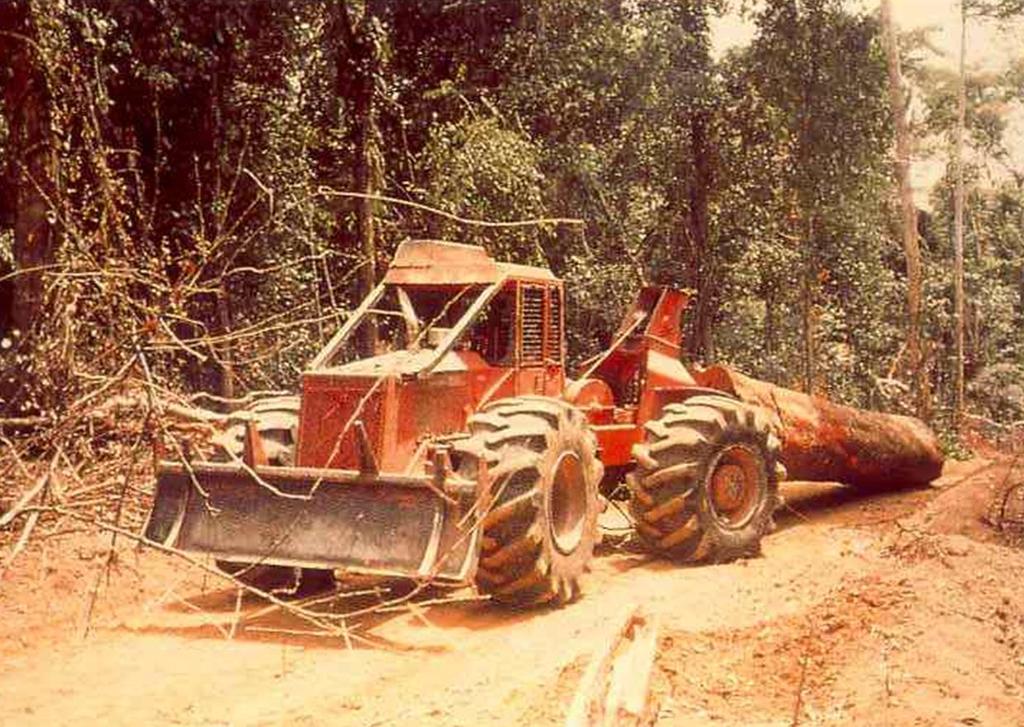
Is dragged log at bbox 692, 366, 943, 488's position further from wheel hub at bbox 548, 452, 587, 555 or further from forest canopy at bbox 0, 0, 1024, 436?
forest canopy at bbox 0, 0, 1024, 436

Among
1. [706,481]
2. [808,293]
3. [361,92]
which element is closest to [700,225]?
[808,293]

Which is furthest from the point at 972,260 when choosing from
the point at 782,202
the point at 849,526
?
the point at 849,526

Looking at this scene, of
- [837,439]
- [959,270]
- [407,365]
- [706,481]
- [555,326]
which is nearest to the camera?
[407,365]

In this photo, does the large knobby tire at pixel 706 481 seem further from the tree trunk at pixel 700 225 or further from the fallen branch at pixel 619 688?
the tree trunk at pixel 700 225

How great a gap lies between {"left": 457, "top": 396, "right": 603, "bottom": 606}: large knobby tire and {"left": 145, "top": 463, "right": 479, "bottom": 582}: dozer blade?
330 mm

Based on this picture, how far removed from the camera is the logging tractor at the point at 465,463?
6898mm

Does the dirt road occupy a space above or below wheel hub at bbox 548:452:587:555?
below

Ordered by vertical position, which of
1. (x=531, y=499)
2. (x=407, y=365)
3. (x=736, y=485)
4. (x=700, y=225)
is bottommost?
(x=736, y=485)

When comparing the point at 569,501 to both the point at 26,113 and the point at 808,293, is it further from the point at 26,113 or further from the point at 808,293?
the point at 808,293

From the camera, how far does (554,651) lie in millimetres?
6391

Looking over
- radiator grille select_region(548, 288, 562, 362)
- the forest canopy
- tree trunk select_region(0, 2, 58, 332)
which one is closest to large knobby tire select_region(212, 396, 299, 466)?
radiator grille select_region(548, 288, 562, 362)

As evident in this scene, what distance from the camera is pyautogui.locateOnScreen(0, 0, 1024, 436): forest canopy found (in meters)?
13.4

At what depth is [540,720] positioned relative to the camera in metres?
4.92

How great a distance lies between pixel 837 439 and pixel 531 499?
5866 millimetres
